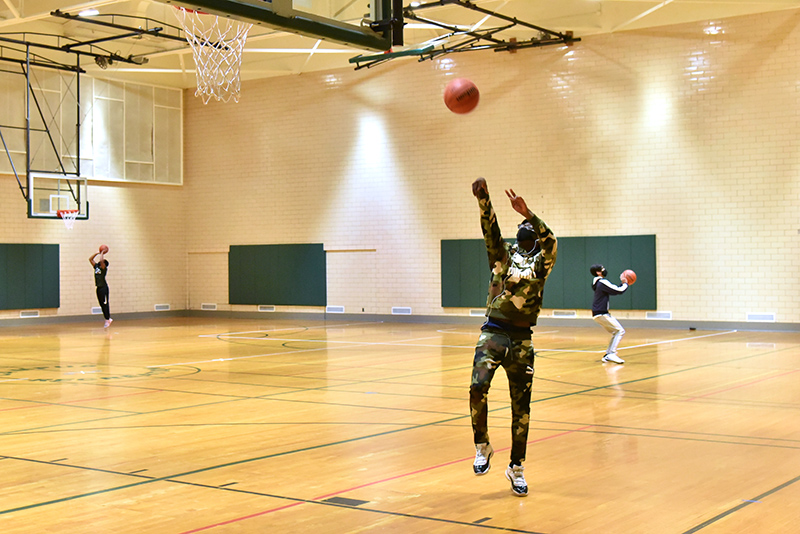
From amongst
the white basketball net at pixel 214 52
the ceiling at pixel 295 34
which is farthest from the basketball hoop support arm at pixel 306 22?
the white basketball net at pixel 214 52

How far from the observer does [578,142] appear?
23.2 meters

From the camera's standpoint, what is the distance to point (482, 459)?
6.43 m

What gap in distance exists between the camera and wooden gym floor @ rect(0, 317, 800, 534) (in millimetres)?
5594

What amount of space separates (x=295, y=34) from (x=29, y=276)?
473 inches

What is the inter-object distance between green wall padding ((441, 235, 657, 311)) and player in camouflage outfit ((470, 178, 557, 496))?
16851 millimetres

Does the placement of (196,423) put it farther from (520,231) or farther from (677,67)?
(677,67)

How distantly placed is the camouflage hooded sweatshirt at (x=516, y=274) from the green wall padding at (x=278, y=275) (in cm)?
2135

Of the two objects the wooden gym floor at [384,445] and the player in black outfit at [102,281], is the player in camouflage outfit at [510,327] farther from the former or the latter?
the player in black outfit at [102,281]

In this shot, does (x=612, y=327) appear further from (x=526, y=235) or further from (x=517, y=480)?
(x=517, y=480)

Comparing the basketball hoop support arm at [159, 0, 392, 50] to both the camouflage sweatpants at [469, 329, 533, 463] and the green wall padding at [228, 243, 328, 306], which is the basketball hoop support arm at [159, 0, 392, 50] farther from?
the green wall padding at [228, 243, 328, 306]

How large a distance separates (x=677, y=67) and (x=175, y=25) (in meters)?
13.1

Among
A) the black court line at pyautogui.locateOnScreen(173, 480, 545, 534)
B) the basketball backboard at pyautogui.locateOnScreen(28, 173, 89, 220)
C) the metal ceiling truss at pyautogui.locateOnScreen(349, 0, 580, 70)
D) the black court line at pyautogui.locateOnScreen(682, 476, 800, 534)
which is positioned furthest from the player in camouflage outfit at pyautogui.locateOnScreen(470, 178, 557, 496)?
the basketball backboard at pyautogui.locateOnScreen(28, 173, 89, 220)

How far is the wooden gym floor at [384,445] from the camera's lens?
559 cm

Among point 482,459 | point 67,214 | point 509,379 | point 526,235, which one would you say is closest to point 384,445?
point 482,459
